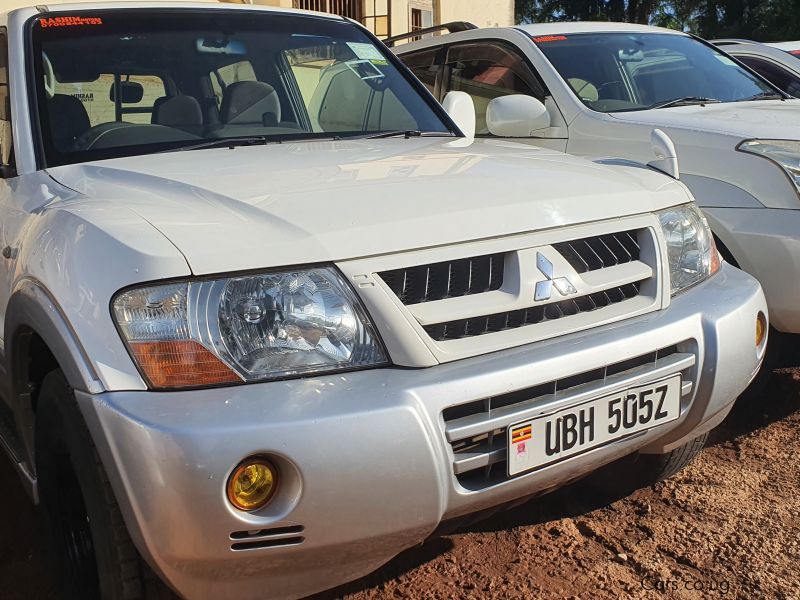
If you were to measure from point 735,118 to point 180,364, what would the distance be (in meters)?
3.08

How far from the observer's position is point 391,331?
187 centimetres

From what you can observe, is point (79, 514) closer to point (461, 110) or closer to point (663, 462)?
point (663, 462)

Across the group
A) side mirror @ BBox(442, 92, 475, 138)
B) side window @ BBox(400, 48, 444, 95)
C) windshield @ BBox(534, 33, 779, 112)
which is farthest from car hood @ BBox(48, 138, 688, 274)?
side window @ BBox(400, 48, 444, 95)

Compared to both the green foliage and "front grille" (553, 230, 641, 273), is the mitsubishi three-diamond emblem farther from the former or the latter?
the green foliage

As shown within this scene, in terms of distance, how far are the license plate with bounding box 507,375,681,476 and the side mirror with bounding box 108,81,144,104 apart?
77.5 inches

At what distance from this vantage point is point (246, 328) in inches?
72.2

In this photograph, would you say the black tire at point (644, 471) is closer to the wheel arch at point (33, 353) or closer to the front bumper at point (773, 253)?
the front bumper at point (773, 253)

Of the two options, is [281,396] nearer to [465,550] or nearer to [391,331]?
[391,331]

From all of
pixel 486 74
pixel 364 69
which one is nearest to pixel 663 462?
pixel 364 69

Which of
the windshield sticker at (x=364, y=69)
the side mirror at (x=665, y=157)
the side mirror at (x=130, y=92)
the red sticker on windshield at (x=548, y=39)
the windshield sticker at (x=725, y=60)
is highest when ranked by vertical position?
the red sticker on windshield at (x=548, y=39)

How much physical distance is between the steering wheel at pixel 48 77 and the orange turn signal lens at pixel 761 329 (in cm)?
228

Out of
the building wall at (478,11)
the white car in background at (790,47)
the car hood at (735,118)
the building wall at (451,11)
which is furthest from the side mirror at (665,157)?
the building wall at (478,11)

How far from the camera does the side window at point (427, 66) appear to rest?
553 centimetres

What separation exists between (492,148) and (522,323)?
111 centimetres
